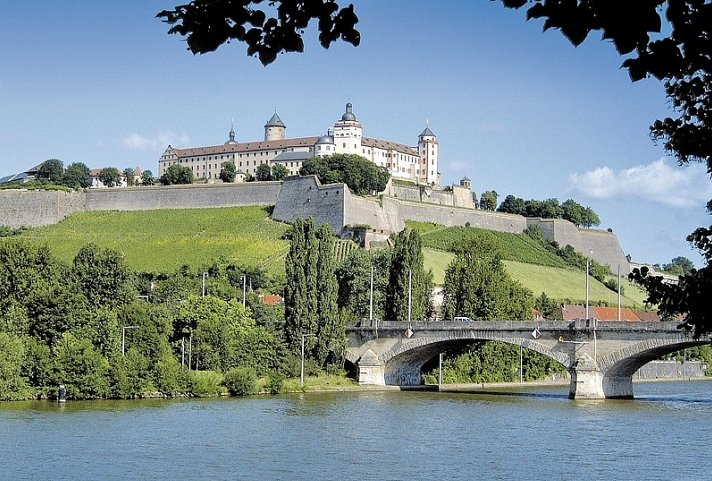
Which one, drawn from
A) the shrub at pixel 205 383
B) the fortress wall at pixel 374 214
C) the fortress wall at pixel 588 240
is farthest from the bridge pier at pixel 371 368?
the fortress wall at pixel 588 240

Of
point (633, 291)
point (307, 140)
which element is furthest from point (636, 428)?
point (307, 140)

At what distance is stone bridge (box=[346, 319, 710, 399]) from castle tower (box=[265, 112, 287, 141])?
301 ft

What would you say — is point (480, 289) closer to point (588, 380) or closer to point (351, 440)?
point (588, 380)

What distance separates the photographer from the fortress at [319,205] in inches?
3679

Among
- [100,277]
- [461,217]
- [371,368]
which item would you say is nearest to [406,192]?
[461,217]

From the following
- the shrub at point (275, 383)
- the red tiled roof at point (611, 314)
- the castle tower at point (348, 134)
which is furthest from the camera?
the castle tower at point (348, 134)

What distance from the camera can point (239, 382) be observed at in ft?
151

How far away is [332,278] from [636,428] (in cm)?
1696

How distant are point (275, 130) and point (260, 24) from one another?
138 m

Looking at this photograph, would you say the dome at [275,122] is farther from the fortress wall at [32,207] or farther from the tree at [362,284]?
the tree at [362,284]

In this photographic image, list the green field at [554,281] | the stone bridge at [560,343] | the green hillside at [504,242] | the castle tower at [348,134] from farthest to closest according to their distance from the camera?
the castle tower at [348,134] → the green hillside at [504,242] → the green field at [554,281] → the stone bridge at [560,343]

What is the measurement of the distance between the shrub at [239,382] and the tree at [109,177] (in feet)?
264

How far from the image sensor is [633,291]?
102m

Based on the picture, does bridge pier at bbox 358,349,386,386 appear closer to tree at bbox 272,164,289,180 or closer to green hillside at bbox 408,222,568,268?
green hillside at bbox 408,222,568,268
